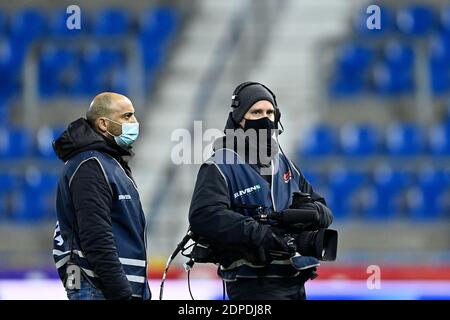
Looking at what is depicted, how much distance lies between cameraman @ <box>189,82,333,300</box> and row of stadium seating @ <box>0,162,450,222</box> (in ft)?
26.2

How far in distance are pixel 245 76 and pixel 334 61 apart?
48.5 inches

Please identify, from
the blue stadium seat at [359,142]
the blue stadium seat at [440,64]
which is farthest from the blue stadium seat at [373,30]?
the blue stadium seat at [359,142]

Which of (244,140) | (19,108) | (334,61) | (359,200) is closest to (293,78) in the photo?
(334,61)

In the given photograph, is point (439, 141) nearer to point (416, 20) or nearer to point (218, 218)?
point (416, 20)

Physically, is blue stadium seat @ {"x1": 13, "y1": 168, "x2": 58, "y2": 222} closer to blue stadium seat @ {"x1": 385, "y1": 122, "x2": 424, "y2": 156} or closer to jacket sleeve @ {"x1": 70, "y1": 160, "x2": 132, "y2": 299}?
blue stadium seat @ {"x1": 385, "y1": 122, "x2": 424, "y2": 156}

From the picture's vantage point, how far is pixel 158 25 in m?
18.8

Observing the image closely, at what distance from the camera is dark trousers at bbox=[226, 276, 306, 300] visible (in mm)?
6789

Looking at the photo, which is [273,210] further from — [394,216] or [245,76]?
[245,76]

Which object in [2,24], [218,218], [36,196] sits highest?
[2,24]

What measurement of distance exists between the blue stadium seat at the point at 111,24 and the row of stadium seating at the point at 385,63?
3.39 meters

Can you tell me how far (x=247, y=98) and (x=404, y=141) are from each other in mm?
9290

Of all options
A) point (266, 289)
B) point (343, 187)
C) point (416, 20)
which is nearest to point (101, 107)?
point (266, 289)
